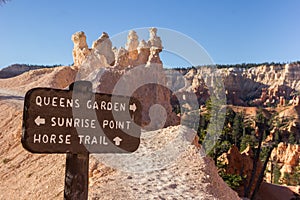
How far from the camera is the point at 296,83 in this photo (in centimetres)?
9706

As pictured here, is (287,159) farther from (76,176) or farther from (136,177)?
(76,176)

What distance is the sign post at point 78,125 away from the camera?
9.08 feet

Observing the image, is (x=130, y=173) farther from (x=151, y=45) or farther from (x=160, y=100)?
(x=151, y=45)

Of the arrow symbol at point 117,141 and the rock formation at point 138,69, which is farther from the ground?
the rock formation at point 138,69

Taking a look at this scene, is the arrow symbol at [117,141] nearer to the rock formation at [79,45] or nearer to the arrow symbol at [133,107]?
the arrow symbol at [133,107]

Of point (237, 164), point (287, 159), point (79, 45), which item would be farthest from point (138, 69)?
point (287, 159)

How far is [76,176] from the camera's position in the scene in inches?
118

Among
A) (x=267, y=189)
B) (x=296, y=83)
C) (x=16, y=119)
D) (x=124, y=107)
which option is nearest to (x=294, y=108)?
(x=296, y=83)

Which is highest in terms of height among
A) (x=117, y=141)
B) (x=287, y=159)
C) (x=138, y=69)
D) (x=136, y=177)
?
(x=138, y=69)

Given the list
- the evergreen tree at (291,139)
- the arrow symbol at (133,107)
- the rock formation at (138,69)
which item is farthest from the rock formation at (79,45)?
the evergreen tree at (291,139)

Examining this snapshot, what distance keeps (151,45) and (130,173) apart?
11197 millimetres

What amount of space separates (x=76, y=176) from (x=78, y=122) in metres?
0.48

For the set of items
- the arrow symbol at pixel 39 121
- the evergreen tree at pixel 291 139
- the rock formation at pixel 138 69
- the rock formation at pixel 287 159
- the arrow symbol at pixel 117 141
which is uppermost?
the rock formation at pixel 138 69

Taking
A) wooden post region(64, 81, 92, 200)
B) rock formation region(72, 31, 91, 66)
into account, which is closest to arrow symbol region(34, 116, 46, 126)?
wooden post region(64, 81, 92, 200)
